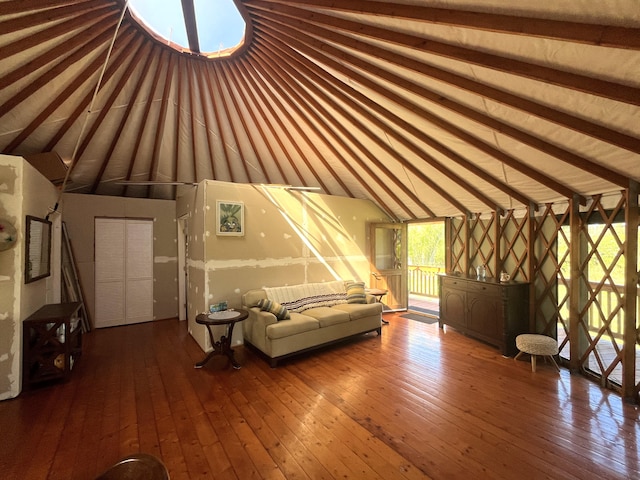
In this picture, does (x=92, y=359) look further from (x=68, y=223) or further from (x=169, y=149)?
(x=169, y=149)

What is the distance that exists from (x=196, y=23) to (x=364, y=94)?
1.62 metres

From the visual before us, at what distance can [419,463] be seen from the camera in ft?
6.32

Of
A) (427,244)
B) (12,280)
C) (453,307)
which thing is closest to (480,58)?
(453,307)

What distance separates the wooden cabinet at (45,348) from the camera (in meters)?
2.84

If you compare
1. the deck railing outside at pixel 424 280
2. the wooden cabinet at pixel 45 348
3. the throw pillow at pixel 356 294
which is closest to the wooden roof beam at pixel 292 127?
the throw pillow at pixel 356 294

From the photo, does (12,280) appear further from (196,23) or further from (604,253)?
(604,253)

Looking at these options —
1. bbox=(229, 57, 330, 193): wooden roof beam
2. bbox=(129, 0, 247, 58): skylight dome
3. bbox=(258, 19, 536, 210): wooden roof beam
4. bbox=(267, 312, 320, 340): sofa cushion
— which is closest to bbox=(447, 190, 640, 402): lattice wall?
bbox=(258, 19, 536, 210): wooden roof beam

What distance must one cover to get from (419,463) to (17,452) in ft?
9.38

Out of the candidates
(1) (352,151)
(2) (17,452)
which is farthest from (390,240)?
(2) (17,452)

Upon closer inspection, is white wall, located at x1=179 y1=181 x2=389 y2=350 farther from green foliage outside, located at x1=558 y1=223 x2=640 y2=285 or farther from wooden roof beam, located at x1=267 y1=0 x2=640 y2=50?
green foliage outside, located at x1=558 y1=223 x2=640 y2=285

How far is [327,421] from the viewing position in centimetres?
239

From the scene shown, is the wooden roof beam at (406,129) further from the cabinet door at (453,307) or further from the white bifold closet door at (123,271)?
the white bifold closet door at (123,271)

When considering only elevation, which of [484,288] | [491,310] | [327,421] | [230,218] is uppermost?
[230,218]

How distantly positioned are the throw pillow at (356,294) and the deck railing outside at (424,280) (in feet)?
10.3
